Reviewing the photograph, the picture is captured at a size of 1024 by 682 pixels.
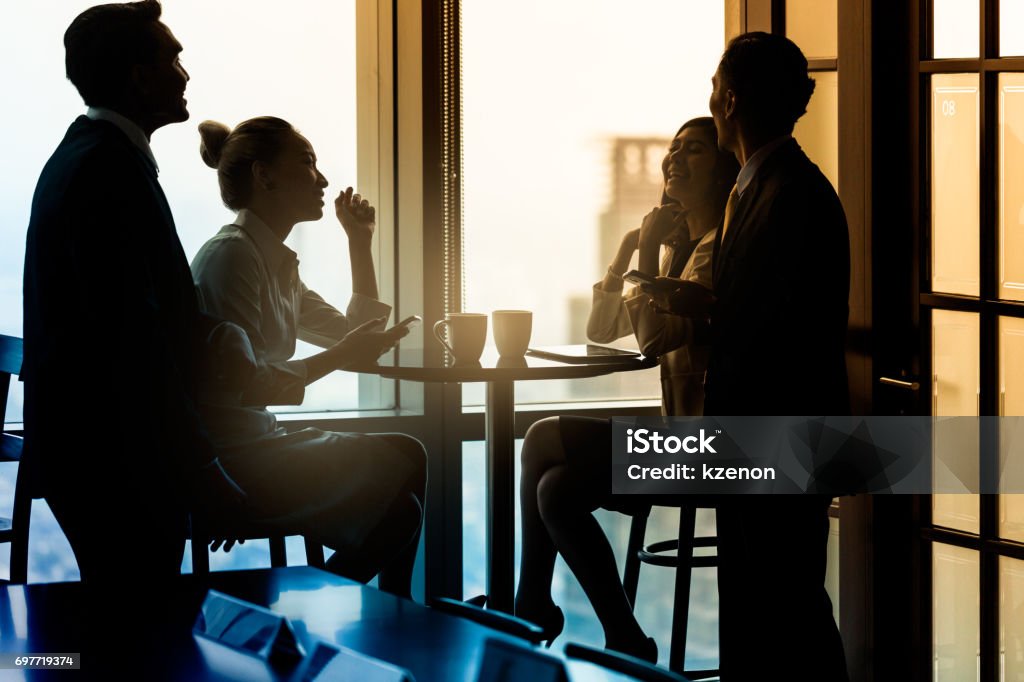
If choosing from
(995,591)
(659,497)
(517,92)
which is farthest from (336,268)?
(995,591)

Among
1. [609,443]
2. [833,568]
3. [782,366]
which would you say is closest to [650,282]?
[782,366]

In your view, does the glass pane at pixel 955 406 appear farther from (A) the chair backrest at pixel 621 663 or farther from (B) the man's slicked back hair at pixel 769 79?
(A) the chair backrest at pixel 621 663

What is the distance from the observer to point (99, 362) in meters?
1.62

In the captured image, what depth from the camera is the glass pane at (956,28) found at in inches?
87.4

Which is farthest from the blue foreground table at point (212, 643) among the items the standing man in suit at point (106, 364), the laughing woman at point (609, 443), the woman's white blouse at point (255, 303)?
the laughing woman at point (609, 443)

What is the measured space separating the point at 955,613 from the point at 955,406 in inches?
18.4

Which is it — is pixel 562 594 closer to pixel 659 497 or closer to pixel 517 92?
pixel 659 497

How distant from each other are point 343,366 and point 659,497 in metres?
0.73

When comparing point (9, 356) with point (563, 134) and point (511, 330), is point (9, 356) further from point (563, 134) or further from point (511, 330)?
point (563, 134)

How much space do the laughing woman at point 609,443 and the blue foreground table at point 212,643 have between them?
1283 mm

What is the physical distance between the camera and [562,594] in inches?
141

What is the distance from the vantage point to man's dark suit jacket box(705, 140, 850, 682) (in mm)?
2018

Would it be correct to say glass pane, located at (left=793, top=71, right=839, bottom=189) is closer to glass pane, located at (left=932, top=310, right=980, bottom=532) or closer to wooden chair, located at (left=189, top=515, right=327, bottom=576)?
glass pane, located at (left=932, top=310, right=980, bottom=532)

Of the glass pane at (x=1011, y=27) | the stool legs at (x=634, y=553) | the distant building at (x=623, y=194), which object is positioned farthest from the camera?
the distant building at (x=623, y=194)
